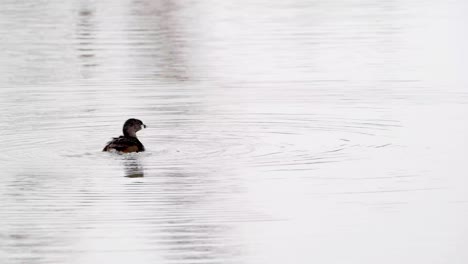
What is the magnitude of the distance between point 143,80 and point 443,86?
3938mm

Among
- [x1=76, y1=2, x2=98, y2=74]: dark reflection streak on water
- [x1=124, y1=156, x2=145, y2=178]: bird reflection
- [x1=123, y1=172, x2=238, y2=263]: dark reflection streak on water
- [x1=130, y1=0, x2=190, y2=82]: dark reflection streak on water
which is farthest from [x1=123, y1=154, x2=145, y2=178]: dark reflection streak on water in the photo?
[x1=76, y1=2, x2=98, y2=74]: dark reflection streak on water

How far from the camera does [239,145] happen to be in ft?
48.0

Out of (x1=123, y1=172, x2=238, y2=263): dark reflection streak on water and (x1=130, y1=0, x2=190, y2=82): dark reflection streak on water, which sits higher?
(x1=130, y1=0, x2=190, y2=82): dark reflection streak on water

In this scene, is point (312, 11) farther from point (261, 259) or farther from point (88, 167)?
point (261, 259)

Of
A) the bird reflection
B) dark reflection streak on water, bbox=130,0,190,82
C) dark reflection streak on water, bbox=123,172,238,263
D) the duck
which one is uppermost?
dark reflection streak on water, bbox=130,0,190,82

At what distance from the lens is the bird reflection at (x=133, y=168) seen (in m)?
13.1

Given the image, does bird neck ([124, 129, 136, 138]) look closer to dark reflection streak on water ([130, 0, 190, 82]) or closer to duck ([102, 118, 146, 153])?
duck ([102, 118, 146, 153])

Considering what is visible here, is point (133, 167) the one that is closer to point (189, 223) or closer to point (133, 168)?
point (133, 168)

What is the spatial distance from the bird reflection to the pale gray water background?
0.02 m

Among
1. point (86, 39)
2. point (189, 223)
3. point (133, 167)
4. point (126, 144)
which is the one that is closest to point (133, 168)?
point (133, 167)

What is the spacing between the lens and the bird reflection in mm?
13109

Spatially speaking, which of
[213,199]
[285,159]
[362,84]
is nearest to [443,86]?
[362,84]

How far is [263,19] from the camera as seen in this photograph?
30109 millimetres

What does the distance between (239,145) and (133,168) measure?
4.99ft
